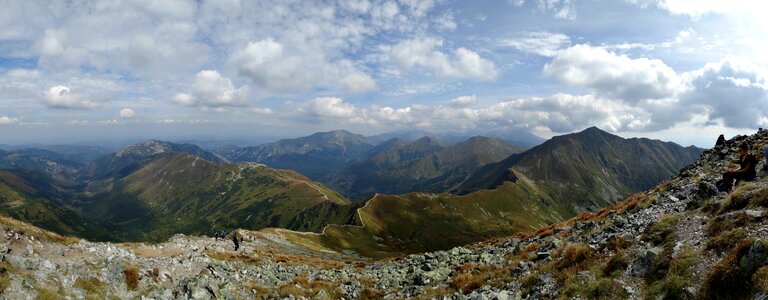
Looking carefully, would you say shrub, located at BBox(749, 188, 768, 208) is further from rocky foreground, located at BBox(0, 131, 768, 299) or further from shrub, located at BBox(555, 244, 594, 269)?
shrub, located at BBox(555, 244, 594, 269)

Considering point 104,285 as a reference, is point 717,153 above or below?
above

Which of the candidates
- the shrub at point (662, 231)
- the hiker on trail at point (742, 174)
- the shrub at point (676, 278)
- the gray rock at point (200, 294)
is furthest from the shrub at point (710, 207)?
the gray rock at point (200, 294)

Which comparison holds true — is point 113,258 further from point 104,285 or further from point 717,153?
point 717,153

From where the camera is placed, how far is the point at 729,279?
13.2 meters

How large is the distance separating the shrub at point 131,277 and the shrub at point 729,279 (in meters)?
30.0

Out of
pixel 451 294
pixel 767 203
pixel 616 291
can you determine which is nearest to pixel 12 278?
pixel 451 294

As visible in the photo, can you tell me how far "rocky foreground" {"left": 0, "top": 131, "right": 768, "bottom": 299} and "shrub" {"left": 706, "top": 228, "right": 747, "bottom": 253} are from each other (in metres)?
0.04

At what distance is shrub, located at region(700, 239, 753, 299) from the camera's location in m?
12.8

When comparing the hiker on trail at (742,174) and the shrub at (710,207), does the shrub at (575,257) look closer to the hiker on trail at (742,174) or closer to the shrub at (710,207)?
the shrub at (710,207)

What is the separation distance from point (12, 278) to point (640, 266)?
3117 cm

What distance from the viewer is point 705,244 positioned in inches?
648

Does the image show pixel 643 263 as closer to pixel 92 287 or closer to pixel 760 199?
pixel 760 199

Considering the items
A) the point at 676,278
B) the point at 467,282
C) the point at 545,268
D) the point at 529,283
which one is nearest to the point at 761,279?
the point at 676,278

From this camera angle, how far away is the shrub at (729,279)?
1277 centimetres
